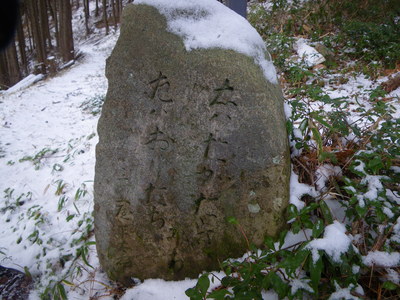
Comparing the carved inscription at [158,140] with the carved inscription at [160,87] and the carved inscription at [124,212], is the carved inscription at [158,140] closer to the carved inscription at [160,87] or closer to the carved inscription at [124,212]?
the carved inscription at [160,87]

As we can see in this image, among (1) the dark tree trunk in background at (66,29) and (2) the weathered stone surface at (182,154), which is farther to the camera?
(1) the dark tree trunk in background at (66,29)

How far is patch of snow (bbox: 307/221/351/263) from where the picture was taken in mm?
1151

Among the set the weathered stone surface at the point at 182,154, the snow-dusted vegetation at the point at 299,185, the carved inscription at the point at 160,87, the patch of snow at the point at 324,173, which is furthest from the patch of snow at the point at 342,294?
the carved inscription at the point at 160,87

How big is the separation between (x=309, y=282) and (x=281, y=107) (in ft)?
3.23

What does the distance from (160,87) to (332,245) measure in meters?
1.24

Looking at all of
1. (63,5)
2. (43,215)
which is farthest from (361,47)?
(63,5)

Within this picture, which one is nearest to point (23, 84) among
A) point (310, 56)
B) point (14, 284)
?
point (14, 284)

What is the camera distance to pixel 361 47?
4.48 metres

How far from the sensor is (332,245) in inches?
46.3

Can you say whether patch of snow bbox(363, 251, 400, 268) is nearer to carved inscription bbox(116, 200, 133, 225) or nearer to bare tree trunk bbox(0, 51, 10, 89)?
carved inscription bbox(116, 200, 133, 225)

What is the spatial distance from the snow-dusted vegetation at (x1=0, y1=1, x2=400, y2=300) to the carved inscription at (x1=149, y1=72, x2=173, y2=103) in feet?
2.73

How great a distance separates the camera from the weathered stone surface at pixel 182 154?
149cm

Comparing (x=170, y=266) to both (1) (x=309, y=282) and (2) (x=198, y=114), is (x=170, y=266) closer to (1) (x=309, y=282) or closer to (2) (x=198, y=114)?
(1) (x=309, y=282)

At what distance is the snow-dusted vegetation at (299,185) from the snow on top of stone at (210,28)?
0.54 m
